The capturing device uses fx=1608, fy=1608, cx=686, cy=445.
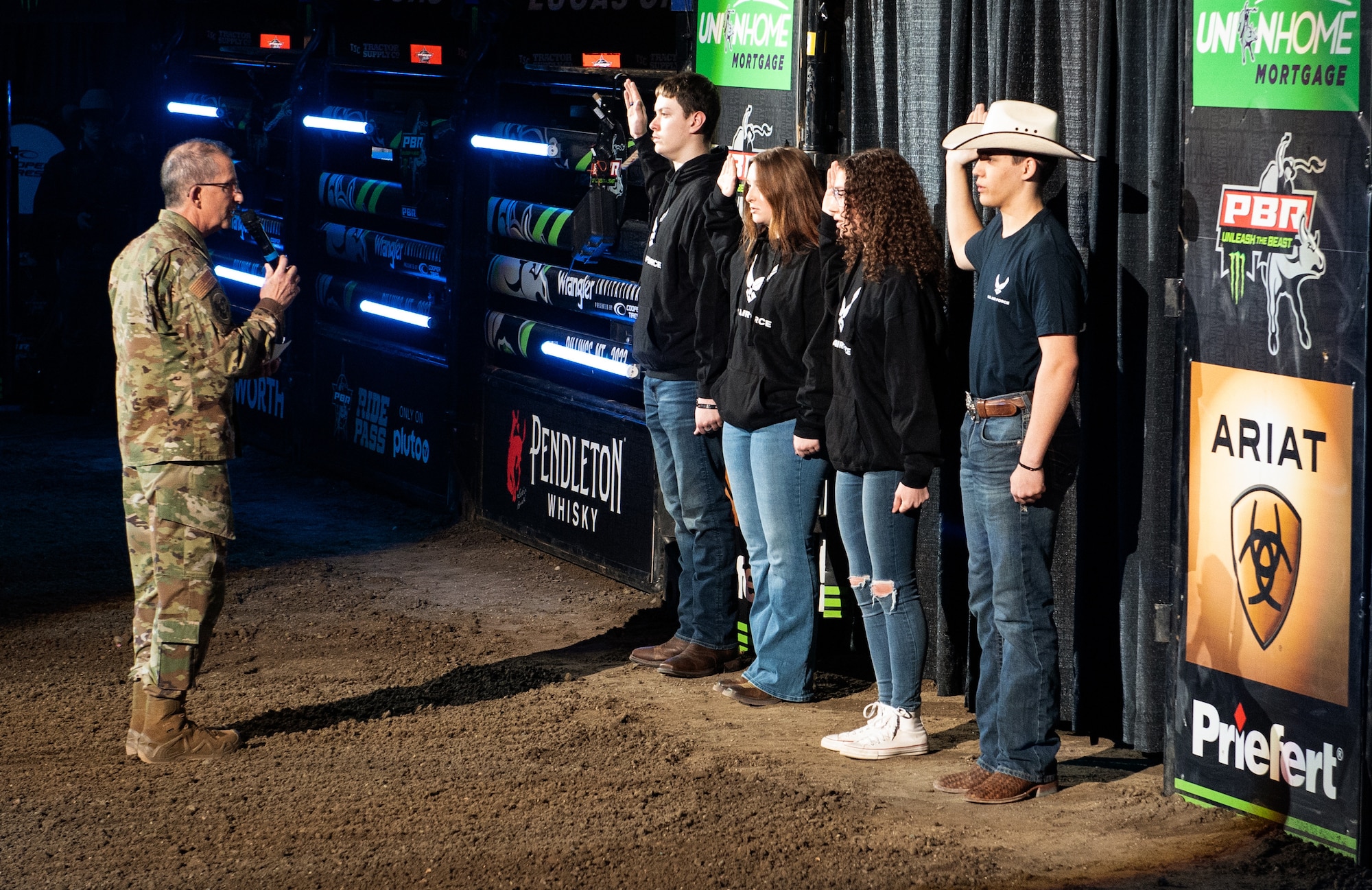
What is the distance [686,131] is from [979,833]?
2983 millimetres

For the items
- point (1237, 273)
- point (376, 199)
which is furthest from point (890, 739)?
point (376, 199)

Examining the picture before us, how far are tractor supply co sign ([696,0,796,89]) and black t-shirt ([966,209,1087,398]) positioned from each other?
71.1 inches

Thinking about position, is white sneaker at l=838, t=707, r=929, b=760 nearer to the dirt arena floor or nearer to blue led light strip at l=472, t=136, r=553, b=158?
the dirt arena floor

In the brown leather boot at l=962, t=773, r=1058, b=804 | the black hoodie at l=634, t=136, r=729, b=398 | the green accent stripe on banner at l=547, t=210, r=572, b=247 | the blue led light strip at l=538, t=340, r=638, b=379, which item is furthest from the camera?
the green accent stripe on banner at l=547, t=210, r=572, b=247

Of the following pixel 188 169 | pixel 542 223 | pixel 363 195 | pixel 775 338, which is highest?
pixel 363 195

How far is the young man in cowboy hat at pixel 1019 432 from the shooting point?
15.4 feet

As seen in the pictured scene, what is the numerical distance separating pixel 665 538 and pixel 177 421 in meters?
2.87

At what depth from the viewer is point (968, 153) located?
17.3 ft

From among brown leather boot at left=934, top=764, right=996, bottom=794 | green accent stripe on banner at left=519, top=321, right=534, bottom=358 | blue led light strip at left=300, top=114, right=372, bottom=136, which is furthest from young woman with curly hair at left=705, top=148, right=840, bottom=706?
blue led light strip at left=300, top=114, right=372, bottom=136

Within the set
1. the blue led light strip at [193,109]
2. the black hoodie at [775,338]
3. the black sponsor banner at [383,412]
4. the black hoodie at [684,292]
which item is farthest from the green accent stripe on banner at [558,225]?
the blue led light strip at [193,109]

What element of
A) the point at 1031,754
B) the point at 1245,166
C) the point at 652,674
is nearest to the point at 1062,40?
the point at 1245,166

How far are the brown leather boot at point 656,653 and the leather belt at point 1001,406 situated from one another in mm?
2145

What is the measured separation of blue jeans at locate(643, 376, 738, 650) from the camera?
6.48 meters

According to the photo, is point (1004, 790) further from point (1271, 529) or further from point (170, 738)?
point (170, 738)
